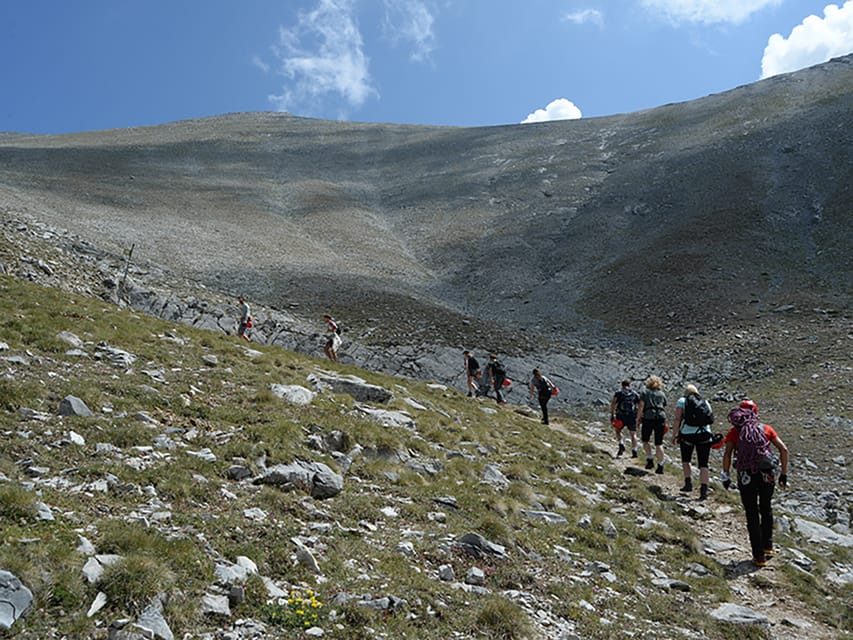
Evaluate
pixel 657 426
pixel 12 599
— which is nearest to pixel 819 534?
pixel 657 426

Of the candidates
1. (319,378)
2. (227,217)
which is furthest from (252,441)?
(227,217)

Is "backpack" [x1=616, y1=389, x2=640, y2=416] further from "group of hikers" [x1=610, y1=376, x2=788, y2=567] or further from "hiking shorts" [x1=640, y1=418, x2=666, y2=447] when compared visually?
"group of hikers" [x1=610, y1=376, x2=788, y2=567]

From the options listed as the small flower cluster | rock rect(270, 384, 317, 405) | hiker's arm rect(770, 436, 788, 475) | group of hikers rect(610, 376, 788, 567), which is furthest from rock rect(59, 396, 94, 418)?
hiker's arm rect(770, 436, 788, 475)

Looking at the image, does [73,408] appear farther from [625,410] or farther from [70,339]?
[625,410]

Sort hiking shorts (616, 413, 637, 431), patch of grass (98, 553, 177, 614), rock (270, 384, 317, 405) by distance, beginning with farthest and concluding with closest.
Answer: hiking shorts (616, 413, 637, 431) → rock (270, 384, 317, 405) → patch of grass (98, 553, 177, 614)

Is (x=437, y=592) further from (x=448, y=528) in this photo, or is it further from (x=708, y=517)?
(x=708, y=517)

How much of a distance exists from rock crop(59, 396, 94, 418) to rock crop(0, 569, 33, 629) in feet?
16.3

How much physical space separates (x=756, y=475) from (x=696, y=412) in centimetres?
344

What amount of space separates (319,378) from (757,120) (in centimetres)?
7998

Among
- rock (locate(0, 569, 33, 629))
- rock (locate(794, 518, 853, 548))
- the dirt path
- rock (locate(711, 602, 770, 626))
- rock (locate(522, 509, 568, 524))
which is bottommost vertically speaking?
rock (locate(794, 518, 853, 548))

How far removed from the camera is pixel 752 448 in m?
9.93

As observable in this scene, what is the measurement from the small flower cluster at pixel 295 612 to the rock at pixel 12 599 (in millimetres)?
2045

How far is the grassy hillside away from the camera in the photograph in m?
5.65

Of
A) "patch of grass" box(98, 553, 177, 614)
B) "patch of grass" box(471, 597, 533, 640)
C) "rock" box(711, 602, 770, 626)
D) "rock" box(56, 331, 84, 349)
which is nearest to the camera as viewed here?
"patch of grass" box(98, 553, 177, 614)
